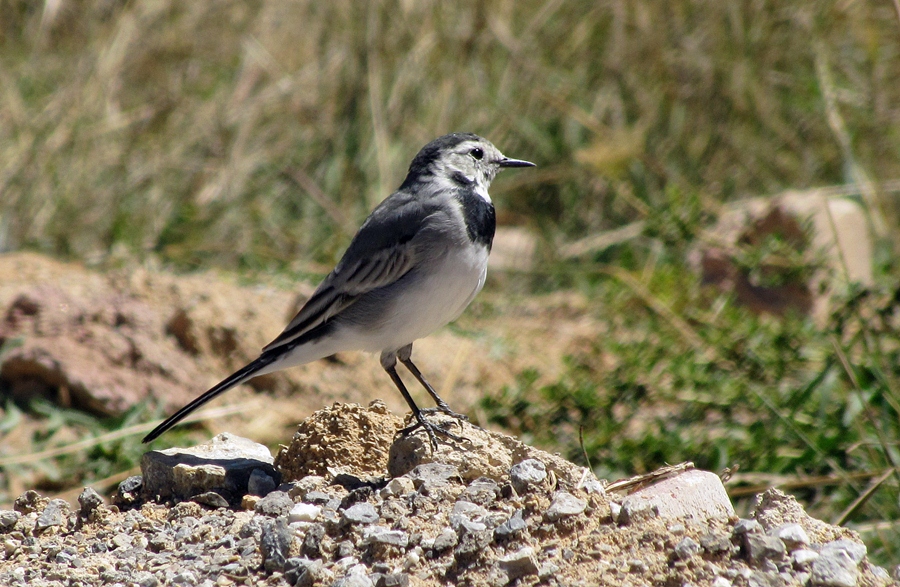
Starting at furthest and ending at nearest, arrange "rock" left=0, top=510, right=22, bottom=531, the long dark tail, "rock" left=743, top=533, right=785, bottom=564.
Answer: the long dark tail → "rock" left=0, top=510, right=22, bottom=531 → "rock" left=743, top=533, right=785, bottom=564

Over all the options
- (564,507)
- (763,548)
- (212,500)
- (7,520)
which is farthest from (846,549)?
(7,520)

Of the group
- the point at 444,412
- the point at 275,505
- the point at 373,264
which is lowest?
the point at 444,412

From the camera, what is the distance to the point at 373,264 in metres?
4.71

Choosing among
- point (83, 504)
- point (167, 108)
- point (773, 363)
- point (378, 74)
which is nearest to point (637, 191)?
point (378, 74)

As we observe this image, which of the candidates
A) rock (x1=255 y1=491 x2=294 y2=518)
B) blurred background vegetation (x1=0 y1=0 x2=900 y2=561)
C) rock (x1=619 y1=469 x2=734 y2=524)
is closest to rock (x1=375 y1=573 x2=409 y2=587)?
rock (x1=255 y1=491 x2=294 y2=518)

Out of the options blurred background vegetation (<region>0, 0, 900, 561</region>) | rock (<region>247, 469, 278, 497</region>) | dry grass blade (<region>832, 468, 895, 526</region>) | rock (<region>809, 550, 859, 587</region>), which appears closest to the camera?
rock (<region>809, 550, 859, 587</region>)

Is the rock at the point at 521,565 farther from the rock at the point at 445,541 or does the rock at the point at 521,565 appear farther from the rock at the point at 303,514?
the rock at the point at 303,514

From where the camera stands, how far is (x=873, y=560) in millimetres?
4512

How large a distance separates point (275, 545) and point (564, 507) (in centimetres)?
86

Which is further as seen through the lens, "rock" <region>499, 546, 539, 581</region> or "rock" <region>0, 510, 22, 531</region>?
"rock" <region>0, 510, 22, 531</region>

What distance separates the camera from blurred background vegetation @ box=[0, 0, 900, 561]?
8250 mm

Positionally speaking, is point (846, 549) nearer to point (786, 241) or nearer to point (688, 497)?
point (688, 497)

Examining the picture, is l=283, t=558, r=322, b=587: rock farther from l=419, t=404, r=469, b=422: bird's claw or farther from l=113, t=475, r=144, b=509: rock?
l=419, t=404, r=469, b=422: bird's claw

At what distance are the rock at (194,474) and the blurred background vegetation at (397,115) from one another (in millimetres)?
3765
